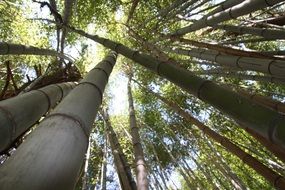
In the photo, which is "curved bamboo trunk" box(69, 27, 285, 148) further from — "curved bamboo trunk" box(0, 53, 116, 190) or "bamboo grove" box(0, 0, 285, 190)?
"curved bamboo trunk" box(0, 53, 116, 190)

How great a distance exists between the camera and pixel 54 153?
924 mm

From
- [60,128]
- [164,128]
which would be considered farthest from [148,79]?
[60,128]

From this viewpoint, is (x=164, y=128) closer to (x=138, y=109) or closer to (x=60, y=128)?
(x=138, y=109)

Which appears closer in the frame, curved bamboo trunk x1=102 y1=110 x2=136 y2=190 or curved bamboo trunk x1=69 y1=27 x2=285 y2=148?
curved bamboo trunk x1=69 y1=27 x2=285 y2=148

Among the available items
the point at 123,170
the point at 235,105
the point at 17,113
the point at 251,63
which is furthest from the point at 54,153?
the point at 123,170

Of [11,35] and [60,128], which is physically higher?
[11,35]

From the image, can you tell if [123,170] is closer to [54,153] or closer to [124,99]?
[54,153]

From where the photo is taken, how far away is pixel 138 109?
795 centimetres

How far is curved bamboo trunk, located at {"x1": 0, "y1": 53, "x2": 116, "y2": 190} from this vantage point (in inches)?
31.9

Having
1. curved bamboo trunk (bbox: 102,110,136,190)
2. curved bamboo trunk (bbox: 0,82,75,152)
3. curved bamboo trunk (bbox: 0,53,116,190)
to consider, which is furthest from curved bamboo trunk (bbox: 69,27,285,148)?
curved bamboo trunk (bbox: 102,110,136,190)

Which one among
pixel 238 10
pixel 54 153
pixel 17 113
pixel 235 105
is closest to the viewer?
pixel 54 153

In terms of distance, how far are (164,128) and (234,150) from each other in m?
4.42

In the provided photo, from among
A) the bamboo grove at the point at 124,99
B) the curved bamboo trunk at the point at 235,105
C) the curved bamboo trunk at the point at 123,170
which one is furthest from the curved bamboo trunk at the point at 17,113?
the curved bamboo trunk at the point at 123,170

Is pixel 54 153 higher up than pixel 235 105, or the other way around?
pixel 235 105
